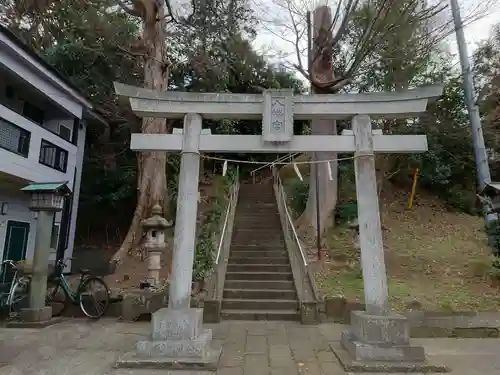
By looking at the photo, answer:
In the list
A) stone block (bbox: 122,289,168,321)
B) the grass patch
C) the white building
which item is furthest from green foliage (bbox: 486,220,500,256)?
the white building

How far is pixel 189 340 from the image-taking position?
15.6ft

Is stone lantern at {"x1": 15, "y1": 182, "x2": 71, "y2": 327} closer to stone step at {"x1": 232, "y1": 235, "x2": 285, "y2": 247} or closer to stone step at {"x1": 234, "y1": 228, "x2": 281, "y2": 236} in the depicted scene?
stone step at {"x1": 232, "y1": 235, "x2": 285, "y2": 247}

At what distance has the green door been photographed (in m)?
10.6

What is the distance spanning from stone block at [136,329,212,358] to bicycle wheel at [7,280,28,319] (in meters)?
3.94

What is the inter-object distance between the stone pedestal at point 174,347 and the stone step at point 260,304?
9.15 feet

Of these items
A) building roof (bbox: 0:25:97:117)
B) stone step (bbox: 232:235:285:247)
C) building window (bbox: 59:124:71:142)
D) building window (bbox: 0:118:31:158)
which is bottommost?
stone step (bbox: 232:235:285:247)

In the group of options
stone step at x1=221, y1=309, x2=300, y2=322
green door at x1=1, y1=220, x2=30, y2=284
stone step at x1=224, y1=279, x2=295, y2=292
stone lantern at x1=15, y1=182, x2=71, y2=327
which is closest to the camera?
stone lantern at x1=15, y1=182, x2=71, y2=327

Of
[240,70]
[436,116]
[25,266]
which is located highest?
[240,70]

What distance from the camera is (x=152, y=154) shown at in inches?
465

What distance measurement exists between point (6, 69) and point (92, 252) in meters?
7.51

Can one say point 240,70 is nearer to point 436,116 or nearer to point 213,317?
point 436,116

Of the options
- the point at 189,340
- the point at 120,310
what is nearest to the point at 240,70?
the point at 120,310

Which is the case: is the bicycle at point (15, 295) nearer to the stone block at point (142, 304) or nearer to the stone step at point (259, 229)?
the stone block at point (142, 304)

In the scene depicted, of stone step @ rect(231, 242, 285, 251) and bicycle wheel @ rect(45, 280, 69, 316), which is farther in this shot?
stone step @ rect(231, 242, 285, 251)
